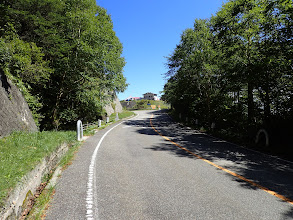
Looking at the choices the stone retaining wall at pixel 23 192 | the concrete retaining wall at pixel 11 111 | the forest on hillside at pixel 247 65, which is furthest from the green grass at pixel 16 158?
the forest on hillside at pixel 247 65

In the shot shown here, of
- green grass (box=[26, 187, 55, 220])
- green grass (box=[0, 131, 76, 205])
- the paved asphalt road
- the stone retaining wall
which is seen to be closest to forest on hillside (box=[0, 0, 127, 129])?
green grass (box=[0, 131, 76, 205])

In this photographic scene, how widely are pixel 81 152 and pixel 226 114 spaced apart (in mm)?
12710

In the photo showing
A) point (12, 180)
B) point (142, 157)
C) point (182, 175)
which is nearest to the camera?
point (12, 180)

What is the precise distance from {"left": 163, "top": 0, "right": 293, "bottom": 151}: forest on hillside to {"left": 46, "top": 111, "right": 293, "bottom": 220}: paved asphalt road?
4788 millimetres

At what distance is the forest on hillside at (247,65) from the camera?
890 centimetres

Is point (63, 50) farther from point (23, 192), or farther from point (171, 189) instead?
point (171, 189)

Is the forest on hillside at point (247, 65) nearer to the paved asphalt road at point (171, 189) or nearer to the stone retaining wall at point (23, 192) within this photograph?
the paved asphalt road at point (171, 189)

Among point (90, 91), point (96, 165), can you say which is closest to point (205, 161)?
point (96, 165)

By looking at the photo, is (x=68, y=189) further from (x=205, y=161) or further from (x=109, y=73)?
(x=109, y=73)

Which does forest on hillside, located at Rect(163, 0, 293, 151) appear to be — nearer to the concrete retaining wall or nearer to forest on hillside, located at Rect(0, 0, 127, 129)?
forest on hillside, located at Rect(0, 0, 127, 129)

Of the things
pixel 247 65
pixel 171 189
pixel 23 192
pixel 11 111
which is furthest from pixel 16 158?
pixel 247 65

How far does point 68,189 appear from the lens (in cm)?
394

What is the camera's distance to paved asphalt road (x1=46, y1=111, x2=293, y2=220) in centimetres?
307

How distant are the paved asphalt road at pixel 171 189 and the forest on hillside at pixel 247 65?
4788 mm
